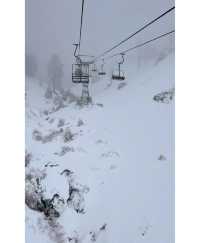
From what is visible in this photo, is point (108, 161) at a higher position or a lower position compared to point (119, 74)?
lower

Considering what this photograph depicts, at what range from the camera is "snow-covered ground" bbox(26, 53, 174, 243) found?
5.85 ft

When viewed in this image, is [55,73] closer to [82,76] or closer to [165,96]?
[82,76]

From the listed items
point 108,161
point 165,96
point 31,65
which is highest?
point 31,65

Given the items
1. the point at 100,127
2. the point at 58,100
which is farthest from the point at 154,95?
the point at 58,100

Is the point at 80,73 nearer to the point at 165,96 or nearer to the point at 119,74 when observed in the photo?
the point at 119,74

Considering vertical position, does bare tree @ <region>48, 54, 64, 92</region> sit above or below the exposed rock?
above

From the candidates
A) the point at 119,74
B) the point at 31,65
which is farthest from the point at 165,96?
the point at 31,65

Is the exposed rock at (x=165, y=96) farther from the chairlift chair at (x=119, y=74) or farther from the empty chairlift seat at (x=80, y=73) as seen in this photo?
the empty chairlift seat at (x=80, y=73)

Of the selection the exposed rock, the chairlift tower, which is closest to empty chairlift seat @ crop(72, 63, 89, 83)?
the chairlift tower

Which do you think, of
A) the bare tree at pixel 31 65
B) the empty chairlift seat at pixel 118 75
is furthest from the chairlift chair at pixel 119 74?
the bare tree at pixel 31 65

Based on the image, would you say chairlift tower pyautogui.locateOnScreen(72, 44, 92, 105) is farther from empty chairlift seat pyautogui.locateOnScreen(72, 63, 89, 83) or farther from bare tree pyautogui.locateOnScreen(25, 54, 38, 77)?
bare tree pyautogui.locateOnScreen(25, 54, 38, 77)

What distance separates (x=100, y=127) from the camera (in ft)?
5.98

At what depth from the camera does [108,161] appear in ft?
5.95
